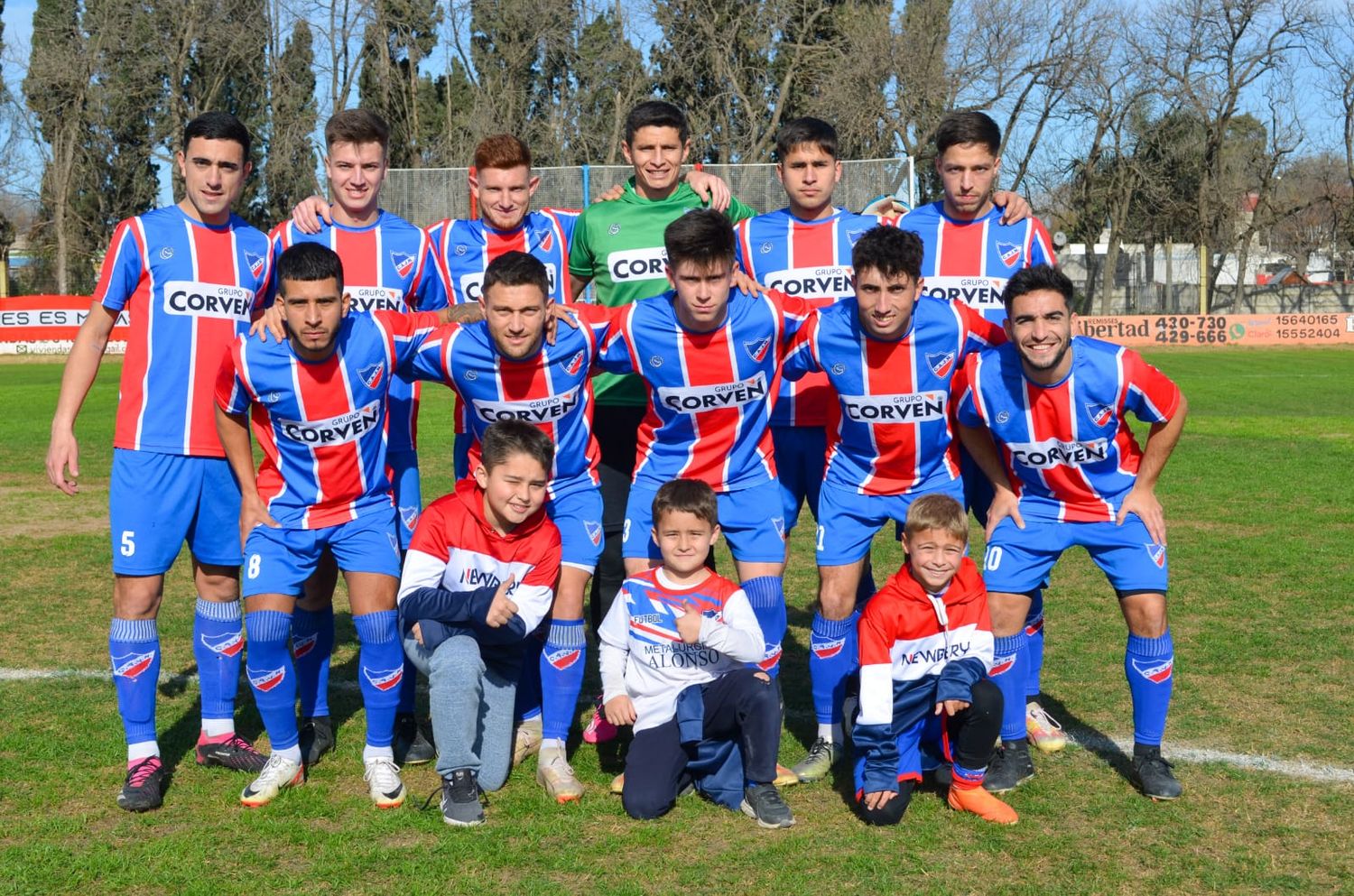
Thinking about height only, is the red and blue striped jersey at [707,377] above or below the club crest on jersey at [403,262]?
below

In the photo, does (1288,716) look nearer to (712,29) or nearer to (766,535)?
(766,535)

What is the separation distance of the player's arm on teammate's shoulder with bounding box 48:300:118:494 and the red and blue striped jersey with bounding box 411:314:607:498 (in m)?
1.15

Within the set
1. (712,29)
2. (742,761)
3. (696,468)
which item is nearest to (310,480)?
(696,468)

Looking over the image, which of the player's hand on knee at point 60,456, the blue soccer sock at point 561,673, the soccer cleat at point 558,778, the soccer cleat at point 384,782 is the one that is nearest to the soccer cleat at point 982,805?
the soccer cleat at point 558,778

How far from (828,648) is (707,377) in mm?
1138

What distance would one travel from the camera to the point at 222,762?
446cm

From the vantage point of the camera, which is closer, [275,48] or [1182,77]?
[275,48]

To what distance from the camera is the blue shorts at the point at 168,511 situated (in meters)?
4.32

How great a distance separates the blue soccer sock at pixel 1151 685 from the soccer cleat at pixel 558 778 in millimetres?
1982

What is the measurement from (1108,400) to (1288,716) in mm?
1598

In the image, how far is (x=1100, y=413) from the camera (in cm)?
428

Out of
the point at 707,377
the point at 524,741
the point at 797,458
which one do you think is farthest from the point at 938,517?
the point at 524,741

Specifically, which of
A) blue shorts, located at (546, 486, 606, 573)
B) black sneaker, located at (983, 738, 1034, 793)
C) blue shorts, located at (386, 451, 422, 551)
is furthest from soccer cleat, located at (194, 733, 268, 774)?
black sneaker, located at (983, 738, 1034, 793)

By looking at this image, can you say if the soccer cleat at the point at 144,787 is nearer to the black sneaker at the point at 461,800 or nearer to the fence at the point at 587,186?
the black sneaker at the point at 461,800
